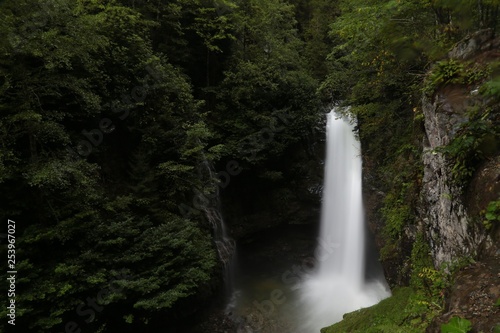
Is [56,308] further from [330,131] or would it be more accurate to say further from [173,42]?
[330,131]

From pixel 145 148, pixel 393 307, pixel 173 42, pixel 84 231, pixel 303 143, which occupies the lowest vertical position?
pixel 393 307

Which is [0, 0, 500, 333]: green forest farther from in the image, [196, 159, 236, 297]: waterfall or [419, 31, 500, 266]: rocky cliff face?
[196, 159, 236, 297]: waterfall

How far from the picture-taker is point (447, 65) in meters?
5.79

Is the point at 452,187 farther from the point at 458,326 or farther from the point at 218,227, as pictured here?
the point at 218,227

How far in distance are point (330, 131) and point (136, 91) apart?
32.4 ft

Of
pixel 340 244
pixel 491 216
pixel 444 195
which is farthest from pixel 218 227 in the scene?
pixel 491 216

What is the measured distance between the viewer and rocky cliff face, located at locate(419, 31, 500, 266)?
4344 millimetres

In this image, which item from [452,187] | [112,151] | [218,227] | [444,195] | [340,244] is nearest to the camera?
[452,187]

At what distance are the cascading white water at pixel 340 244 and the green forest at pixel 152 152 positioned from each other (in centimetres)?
146

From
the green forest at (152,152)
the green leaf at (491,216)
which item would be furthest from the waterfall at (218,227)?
the green leaf at (491,216)

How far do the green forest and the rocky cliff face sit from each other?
97mm

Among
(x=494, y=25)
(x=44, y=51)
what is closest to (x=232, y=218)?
(x=44, y=51)

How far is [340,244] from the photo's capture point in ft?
47.6

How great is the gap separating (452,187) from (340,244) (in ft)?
32.9
